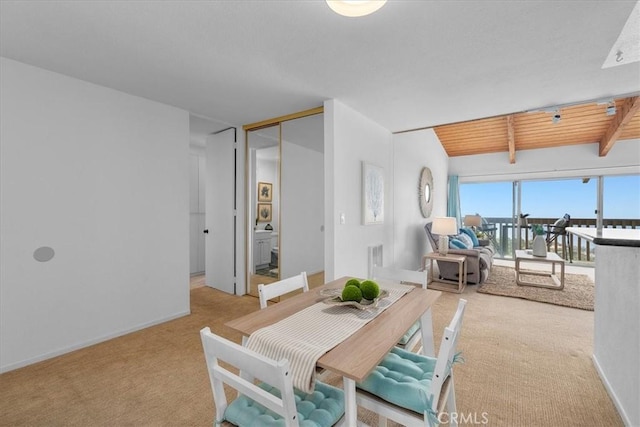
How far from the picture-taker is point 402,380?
1.29 m

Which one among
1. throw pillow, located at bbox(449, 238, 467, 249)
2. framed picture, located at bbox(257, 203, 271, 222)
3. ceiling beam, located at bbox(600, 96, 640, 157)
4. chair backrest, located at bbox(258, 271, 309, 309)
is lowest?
throw pillow, located at bbox(449, 238, 467, 249)

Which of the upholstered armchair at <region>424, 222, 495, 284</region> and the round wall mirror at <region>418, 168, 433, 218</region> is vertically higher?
the round wall mirror at <region>418, 168, 433, 218</region>

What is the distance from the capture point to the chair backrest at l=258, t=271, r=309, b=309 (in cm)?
172

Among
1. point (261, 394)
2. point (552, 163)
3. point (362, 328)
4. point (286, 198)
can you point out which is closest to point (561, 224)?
point (552, 163)

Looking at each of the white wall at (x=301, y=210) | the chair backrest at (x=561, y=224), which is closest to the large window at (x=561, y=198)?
the chair backrest at (x=561, y=224)

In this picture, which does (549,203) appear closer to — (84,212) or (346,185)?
(346,185)

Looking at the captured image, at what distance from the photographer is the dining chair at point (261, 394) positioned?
0.86 m

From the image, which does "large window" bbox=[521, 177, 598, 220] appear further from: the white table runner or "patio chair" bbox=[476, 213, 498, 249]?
the white table runner

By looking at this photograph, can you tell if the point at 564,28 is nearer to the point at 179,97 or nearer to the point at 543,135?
the point at 179,97

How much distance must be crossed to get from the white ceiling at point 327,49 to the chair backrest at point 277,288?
5.15 ft

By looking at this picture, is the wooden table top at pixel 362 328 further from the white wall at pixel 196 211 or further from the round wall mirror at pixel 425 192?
the round wall mirror at pixel 425 192

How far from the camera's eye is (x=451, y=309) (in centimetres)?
349

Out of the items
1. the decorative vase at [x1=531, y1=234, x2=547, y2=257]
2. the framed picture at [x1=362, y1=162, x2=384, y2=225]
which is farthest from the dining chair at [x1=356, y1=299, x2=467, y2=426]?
the decorative vase at [x1=531, y1=234, x2=547, y2=257]

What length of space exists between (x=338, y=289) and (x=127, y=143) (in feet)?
8.19
